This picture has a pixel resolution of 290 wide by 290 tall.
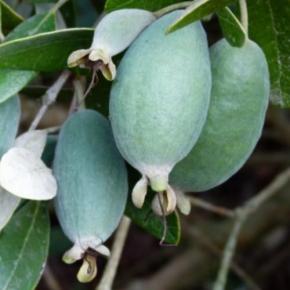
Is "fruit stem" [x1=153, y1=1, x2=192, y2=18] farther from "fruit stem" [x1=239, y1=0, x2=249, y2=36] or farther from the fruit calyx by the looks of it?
the fruit calyx

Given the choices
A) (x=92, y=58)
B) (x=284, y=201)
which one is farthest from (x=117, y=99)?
(x=284, y=201)

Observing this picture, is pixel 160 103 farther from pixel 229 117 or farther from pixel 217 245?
pixel 217 245

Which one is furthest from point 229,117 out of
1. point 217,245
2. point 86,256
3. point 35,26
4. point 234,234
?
point 217,245

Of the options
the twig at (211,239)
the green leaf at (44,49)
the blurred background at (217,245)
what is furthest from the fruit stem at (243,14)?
the twig at (211,239)

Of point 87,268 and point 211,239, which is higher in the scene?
point 87,268

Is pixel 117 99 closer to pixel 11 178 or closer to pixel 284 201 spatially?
pixel 11 178

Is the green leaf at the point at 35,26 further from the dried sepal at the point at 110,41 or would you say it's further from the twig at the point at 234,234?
the twig at the point at 234,234

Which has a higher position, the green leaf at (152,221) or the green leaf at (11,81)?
the green leaf at (11,81)
